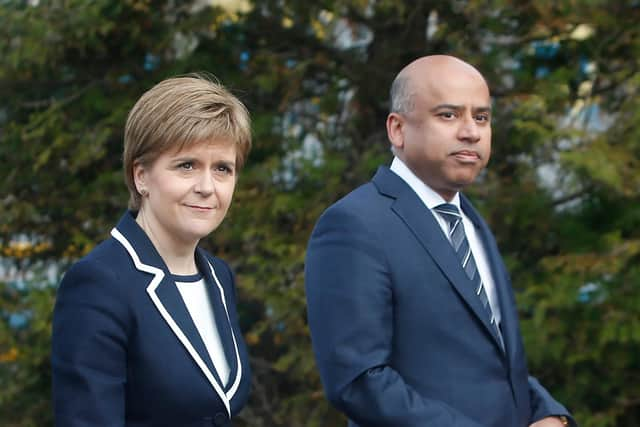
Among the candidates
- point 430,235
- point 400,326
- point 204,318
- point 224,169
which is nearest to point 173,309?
point 204,318

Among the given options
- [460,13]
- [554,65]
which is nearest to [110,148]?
[460,13]

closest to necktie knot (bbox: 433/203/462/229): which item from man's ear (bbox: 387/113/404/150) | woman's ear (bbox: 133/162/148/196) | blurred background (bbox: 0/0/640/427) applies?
man's ear (bbox: 387/113/404/150)

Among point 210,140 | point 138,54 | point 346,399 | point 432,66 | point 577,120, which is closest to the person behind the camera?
point 210,140

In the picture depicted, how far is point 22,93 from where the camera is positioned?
723 centimetres

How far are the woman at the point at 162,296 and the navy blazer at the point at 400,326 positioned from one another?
29 cm

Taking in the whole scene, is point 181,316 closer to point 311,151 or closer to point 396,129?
point 396,129

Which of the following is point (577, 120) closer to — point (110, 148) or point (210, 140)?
point (110, 148)

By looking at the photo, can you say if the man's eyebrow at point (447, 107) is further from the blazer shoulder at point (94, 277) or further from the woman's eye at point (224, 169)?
the blazer shoulder at point (94, 277)

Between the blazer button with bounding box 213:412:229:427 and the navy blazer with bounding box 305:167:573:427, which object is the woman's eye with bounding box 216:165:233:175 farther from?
the blazer button with bounding box 213:412:229:427

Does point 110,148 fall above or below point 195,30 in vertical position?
below

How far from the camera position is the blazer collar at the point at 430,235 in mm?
3146

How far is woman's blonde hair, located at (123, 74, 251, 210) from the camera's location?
9.14 feet

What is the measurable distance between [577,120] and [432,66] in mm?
3500

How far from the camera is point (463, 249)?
3.29 metres
